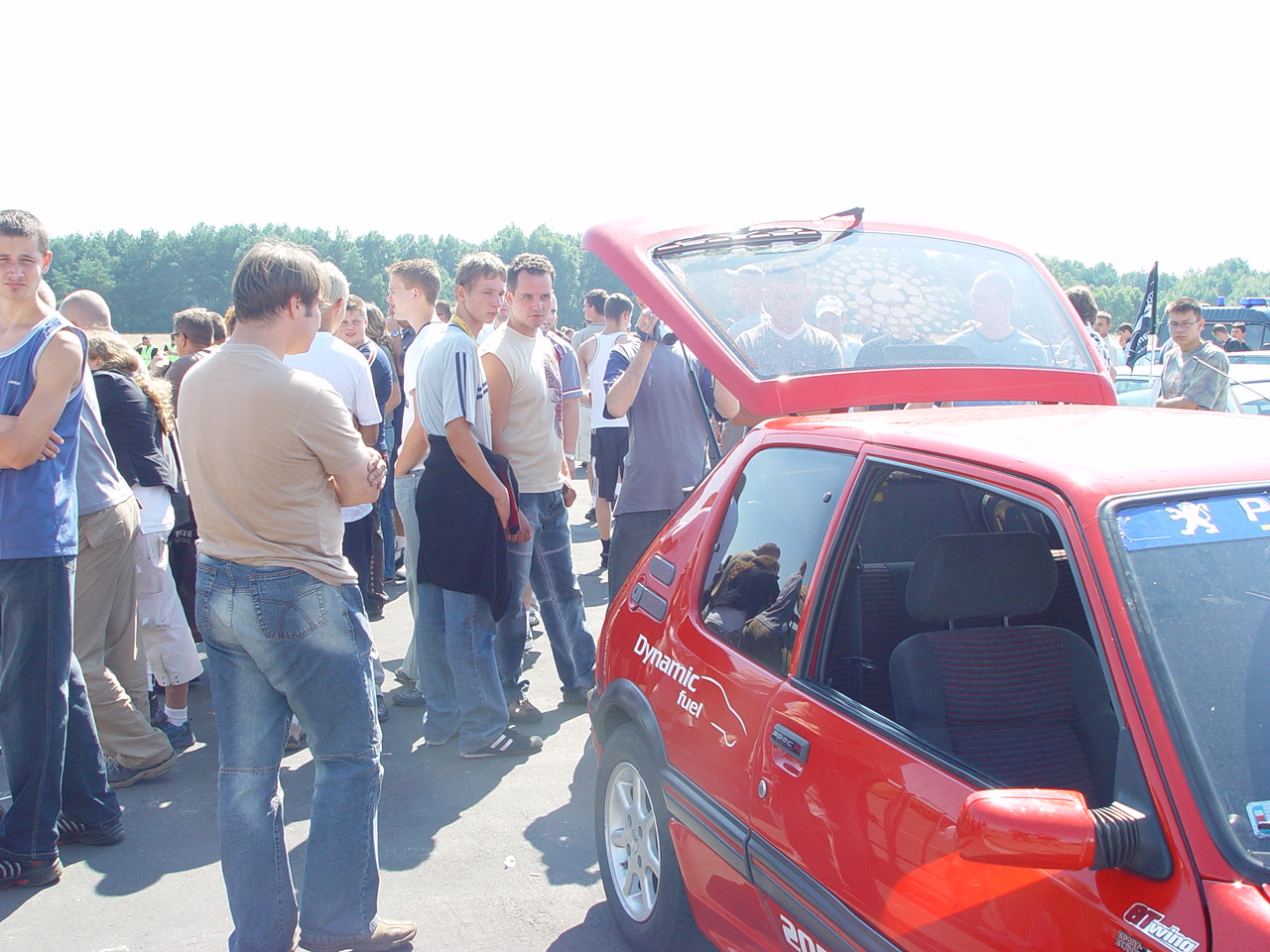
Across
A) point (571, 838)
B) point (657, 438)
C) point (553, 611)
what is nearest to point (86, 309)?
point (553, 611)

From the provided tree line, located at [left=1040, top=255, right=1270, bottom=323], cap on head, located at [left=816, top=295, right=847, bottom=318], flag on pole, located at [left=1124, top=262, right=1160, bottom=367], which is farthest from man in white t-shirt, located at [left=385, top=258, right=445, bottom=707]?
tree line, located at [left=1040, top=255, right=1270, bottom=323]

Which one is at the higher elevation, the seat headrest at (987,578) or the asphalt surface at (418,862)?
the seat headrest at (987,578)

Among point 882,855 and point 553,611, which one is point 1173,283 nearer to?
point 553,611

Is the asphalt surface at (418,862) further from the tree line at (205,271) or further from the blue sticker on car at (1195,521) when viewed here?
the tree line at (205,271)

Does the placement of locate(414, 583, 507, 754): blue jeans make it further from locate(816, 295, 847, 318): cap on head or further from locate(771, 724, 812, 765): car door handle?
locate(771, 724, 812, 765): car door handle

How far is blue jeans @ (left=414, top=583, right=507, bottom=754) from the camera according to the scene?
4410 millimetres

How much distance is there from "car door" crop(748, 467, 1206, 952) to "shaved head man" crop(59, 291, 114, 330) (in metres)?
4.21

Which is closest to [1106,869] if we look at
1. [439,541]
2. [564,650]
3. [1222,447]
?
[1222,447]

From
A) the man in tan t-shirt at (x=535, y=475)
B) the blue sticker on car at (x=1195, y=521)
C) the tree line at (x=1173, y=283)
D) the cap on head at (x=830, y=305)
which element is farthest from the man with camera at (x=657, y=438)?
the tree line at (x=1173, y=283)

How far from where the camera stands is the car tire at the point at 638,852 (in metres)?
2.78

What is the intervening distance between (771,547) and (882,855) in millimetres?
918

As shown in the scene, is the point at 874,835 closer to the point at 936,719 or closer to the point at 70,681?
the point at 936,719

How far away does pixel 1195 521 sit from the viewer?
1.78 metres

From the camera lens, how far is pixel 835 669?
245cm
